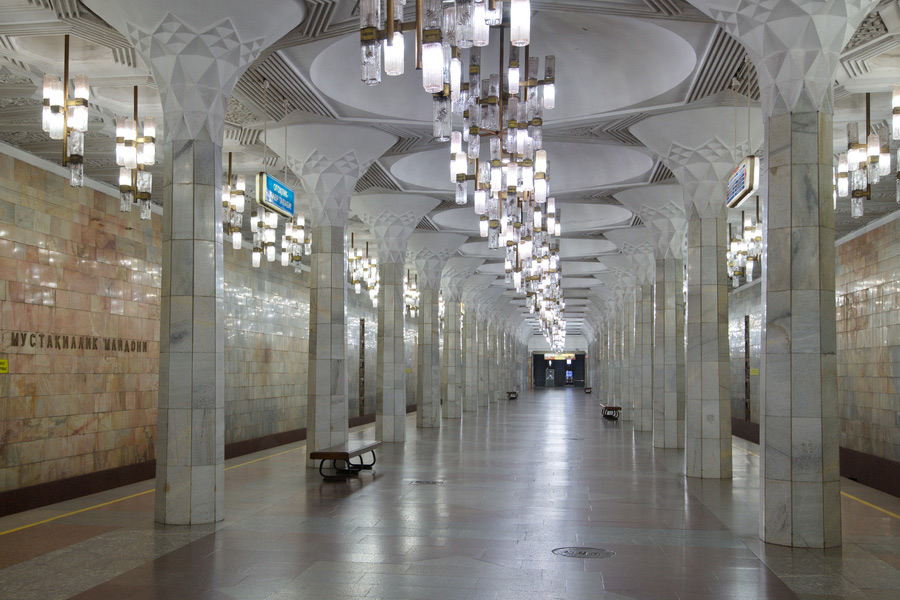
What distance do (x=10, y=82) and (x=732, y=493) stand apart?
12.2 metres

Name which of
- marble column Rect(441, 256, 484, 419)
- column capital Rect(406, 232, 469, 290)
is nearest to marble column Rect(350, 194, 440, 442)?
column capital Rect(406, 232, 469, 290)

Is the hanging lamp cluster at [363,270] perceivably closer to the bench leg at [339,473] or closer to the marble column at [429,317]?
the marble column at [429,317]

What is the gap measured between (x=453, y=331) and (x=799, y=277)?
86.8ft

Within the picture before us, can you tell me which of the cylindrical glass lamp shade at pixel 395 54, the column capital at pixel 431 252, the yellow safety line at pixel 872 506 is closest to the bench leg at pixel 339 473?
the yellow safety line at pixel 872 506

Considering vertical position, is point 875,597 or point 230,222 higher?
point 230,222

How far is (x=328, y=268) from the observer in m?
16.2

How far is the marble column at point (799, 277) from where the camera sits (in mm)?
8812

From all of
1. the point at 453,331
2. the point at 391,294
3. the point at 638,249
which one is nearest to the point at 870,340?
the point at 638,249

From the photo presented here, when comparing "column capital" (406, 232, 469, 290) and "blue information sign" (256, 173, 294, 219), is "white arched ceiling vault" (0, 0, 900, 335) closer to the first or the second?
"blue information sign" (256, 173, 294, 219)

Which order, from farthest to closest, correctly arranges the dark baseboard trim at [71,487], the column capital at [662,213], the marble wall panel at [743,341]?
the marble wall panel at [743,341], the column capital at [662,213], the dark baseboard trim at [71,487]

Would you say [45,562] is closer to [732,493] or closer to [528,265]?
[732,493]

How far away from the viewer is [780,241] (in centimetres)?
912

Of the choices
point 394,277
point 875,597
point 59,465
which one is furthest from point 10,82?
point 394,277

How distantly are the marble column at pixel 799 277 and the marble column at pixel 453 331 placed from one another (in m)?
23.7
